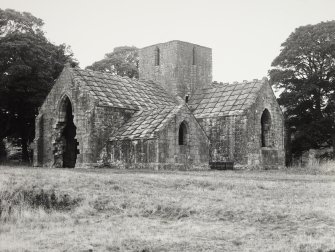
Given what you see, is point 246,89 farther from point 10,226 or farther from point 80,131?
point 10,226

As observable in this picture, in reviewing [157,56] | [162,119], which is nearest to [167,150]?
Result: [162,119]

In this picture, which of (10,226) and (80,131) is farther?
(80,131)

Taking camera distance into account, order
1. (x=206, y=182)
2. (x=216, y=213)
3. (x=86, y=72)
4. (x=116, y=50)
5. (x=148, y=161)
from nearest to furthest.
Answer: (x=216, y=213) < (x=206, y=182) < (x=148, y=161) < (x=86, y=72) < (x=116, y=50)

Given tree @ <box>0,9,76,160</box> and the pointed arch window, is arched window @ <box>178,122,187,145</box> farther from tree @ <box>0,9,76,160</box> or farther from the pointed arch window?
tree @ <box>0,9,76,160</box>

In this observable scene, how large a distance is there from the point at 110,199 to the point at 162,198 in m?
1.37

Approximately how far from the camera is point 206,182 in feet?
53.0

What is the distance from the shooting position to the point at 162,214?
12.0m

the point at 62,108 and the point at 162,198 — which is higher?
the point at 62,108

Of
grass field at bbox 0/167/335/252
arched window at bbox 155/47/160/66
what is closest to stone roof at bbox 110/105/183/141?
arched window at bbox 155/47/160/66

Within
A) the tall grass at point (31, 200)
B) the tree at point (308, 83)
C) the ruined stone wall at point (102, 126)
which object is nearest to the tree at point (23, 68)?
the ruined stone wall at point (102, 126)

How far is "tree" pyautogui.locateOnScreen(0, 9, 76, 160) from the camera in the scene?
34.3 meters

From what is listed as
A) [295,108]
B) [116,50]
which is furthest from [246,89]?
[116,50]

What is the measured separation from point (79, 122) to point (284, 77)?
17.7 metres

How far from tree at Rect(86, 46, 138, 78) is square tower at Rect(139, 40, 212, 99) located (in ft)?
56.3
